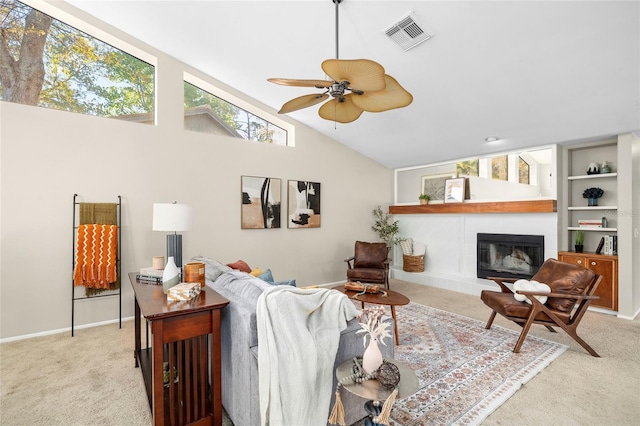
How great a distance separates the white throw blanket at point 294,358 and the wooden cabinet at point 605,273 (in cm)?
426

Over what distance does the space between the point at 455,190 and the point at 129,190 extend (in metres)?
5.11

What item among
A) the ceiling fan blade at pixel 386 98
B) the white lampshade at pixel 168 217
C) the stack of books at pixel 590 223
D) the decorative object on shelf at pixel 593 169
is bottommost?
the stack of books at pixel 590 223

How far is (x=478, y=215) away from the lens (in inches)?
207

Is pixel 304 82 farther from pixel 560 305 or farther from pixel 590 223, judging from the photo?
pixel 590 223

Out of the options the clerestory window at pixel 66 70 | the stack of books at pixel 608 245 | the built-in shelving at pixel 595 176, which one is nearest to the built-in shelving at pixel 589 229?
the stack of books at pixel 608 245

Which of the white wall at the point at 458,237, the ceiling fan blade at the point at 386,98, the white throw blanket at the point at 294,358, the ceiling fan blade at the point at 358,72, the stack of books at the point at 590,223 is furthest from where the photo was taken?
the white wall at the point at 458,237

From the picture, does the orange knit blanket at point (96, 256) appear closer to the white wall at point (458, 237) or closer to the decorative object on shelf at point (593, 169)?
the white wall at point (458, 237)

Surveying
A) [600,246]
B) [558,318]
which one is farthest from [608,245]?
[558,318]

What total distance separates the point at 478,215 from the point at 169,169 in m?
4.94

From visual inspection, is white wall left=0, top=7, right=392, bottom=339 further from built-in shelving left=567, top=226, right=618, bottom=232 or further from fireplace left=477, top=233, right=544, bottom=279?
built-in shelving left=567, top=226, right=618, bottom=232

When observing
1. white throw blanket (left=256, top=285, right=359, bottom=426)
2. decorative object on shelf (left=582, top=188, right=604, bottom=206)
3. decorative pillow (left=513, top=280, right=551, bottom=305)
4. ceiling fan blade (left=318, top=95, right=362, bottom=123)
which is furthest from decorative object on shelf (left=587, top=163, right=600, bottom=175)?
white throw blanket (left=256, top=285, right=359, bottom=426)

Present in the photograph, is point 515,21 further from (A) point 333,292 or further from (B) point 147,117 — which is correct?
(B) point 147,117

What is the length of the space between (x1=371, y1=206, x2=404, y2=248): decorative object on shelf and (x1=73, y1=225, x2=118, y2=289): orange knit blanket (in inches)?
174

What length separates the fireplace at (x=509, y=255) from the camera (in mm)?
4617
